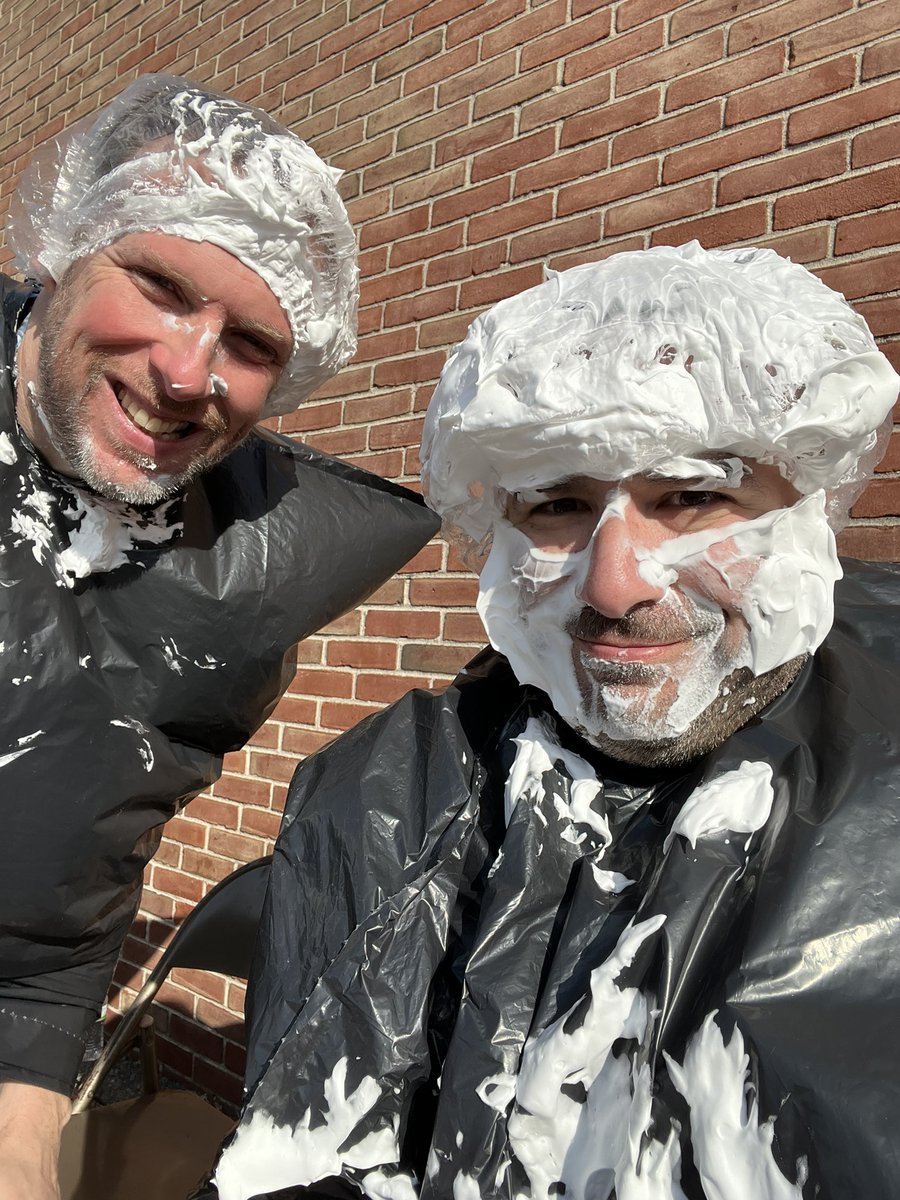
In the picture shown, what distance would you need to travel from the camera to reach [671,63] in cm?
230

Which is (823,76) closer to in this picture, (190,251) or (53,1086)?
(190,251)

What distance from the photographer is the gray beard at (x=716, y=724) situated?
1.36 meters

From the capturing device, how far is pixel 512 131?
8.87 ft

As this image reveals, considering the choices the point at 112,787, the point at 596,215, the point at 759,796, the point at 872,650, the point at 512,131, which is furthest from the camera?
the point at 512,131

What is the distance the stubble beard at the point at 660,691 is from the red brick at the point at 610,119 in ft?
5.35

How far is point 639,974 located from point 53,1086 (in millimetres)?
1256

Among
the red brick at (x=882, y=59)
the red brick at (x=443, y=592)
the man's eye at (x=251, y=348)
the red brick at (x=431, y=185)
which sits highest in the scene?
the red brick at (x=431, y=185)

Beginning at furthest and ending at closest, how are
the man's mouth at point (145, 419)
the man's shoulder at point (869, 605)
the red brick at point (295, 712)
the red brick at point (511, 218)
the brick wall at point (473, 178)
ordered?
the red brick at point (295, 712) < the red brick at point (511, 218) < the brick wall at point (473, 178) < the man's mouth at point (145, 419) < the man's shoulder at point (869, 605)

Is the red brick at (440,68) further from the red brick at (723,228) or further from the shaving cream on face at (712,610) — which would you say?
the shaving cream on face at (712,610)

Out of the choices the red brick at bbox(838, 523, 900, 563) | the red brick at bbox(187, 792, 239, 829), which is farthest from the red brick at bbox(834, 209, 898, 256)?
the red brick at bbox(187, 792, 239, 829)

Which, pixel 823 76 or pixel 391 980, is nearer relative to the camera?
pixel 391 980

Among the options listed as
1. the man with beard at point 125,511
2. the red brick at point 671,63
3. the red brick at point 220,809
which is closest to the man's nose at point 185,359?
the man with beard at point 125,511

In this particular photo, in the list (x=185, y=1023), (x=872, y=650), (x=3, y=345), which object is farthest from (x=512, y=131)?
(x=185, y=1023)

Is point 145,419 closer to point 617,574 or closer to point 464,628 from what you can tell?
point 617,574
